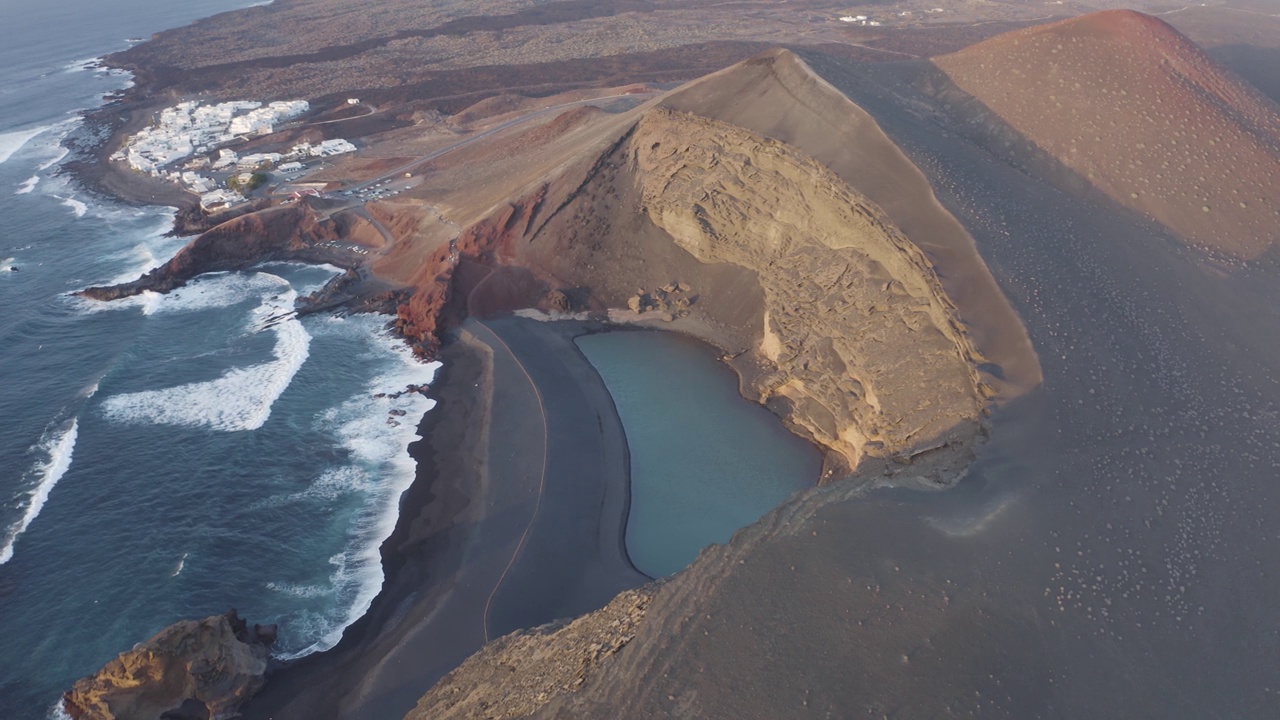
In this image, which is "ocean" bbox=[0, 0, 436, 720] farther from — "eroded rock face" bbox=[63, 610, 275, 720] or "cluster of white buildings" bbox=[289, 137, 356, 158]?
"cluster of white buildings" bbox=[289, 137, 356, 158]

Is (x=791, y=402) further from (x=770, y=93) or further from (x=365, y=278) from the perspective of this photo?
(x=365, y=278)

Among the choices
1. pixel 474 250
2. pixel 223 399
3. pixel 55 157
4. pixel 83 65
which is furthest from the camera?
pixel 83 65

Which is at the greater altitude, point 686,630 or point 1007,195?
point 1007,195

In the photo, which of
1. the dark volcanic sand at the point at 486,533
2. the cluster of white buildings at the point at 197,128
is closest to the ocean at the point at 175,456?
the dark volcanic sand at the point at 486,533

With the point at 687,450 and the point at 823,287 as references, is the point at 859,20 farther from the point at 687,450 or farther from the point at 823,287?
the point at 687,450

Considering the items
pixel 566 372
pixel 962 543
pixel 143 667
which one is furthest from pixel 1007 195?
pixel 143 667

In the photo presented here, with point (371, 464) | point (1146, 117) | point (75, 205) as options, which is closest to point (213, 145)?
point (75, 205)
